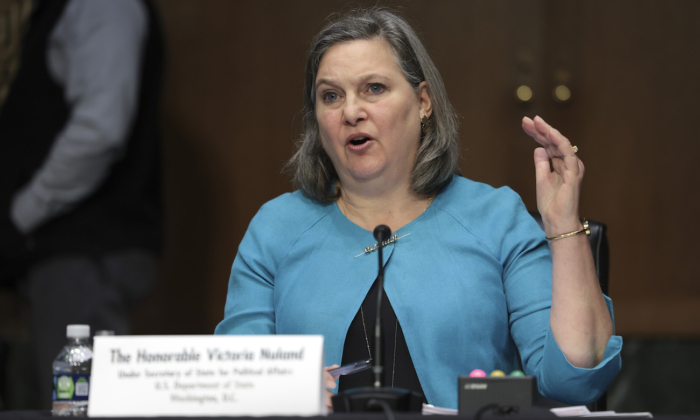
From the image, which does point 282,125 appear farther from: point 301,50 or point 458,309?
point 458,309

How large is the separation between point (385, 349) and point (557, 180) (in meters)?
0.54

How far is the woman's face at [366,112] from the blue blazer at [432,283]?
0.14 metres

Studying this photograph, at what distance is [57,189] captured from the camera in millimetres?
2646

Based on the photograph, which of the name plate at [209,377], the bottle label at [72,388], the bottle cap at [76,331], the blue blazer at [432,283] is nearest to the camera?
the name plate at [209,377]

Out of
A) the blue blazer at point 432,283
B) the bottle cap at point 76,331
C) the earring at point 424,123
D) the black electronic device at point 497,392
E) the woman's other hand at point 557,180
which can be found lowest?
the black electronic device at point 497,392

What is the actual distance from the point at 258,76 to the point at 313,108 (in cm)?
162

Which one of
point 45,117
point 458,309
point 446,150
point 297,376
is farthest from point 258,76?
point 297,376

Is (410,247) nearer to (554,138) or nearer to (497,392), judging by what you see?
(554,138)

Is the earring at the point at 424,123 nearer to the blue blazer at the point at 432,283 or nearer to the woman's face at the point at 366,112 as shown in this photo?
the woman's face at the point at 366,112

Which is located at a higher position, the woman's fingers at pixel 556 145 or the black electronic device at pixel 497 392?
the woman's fingers at pixel 556 145

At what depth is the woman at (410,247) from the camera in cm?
148

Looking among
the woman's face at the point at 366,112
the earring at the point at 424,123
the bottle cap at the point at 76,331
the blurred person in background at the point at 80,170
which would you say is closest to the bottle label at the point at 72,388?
the bottle cap at the point at 76,331

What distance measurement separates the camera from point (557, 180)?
4.94 feet

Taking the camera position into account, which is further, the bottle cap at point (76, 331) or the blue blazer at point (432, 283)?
the blue blazer at point (432, 283)
